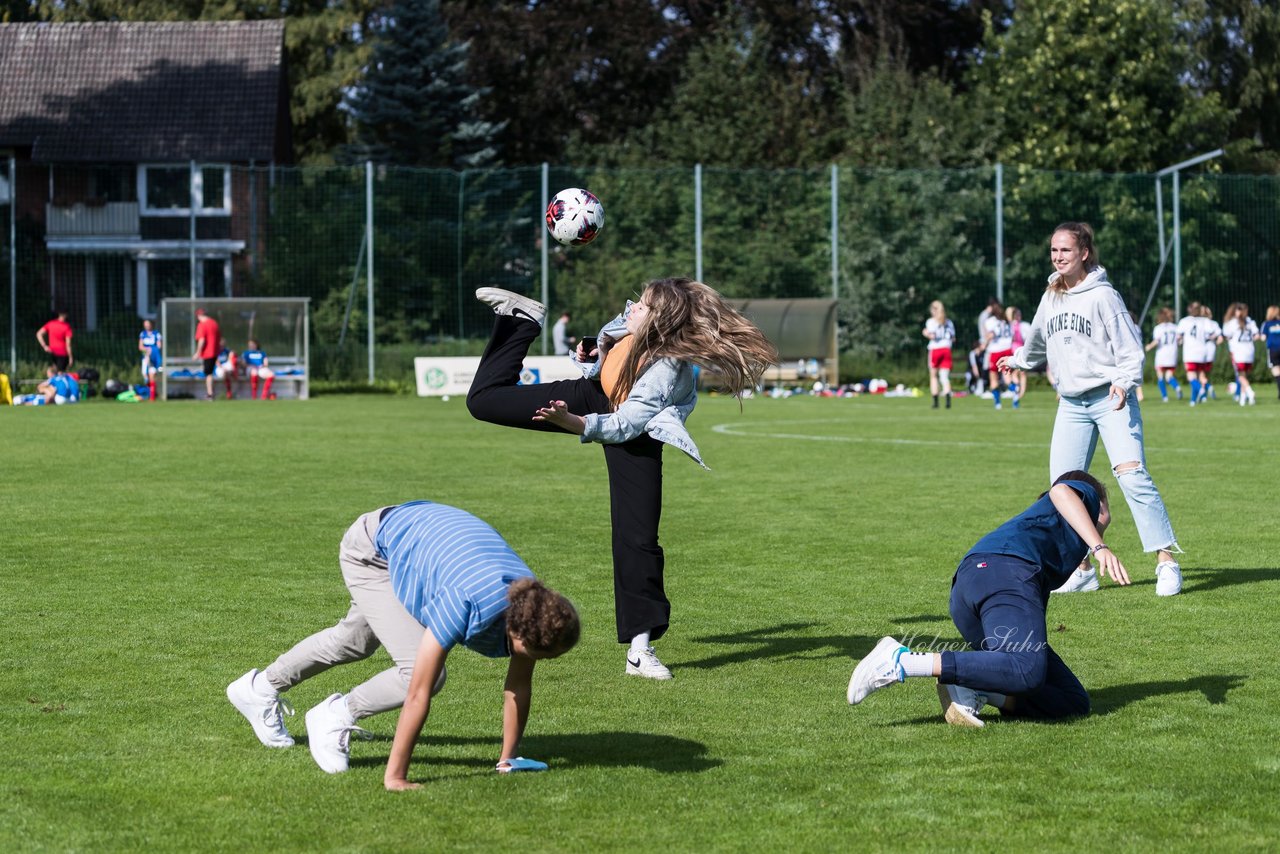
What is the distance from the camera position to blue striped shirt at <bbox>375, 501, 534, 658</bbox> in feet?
17.0

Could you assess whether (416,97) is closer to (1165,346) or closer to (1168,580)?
(1165,346)

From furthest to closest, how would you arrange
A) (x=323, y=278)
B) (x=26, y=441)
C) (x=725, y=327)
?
(x=323, y=278) → (x=26, y=441) → (x=725, y=327)

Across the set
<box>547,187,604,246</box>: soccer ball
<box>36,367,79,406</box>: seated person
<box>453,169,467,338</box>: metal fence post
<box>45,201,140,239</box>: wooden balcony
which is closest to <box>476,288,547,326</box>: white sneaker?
<box>547,187,604,246</box>: soccer ball

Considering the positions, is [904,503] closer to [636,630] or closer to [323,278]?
[636,630]

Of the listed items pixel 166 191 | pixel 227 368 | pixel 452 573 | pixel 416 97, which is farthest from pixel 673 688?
pixel 416 97

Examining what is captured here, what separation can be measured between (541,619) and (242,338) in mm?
31150

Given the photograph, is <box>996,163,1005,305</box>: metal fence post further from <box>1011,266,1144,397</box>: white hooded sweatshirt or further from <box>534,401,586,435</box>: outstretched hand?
<box>534,401,586,435</box>: outstretched hand

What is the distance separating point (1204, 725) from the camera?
645 centimetres

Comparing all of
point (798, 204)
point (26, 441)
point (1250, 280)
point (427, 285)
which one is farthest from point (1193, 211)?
point (26, 441)

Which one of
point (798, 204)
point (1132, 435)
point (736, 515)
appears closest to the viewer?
point (1132, 435)

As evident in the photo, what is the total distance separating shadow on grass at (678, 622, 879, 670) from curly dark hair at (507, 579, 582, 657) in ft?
8.83

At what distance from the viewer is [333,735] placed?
5703mm

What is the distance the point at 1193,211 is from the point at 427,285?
17.7 m

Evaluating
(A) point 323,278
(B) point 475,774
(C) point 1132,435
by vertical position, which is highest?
(A) point 323,278
